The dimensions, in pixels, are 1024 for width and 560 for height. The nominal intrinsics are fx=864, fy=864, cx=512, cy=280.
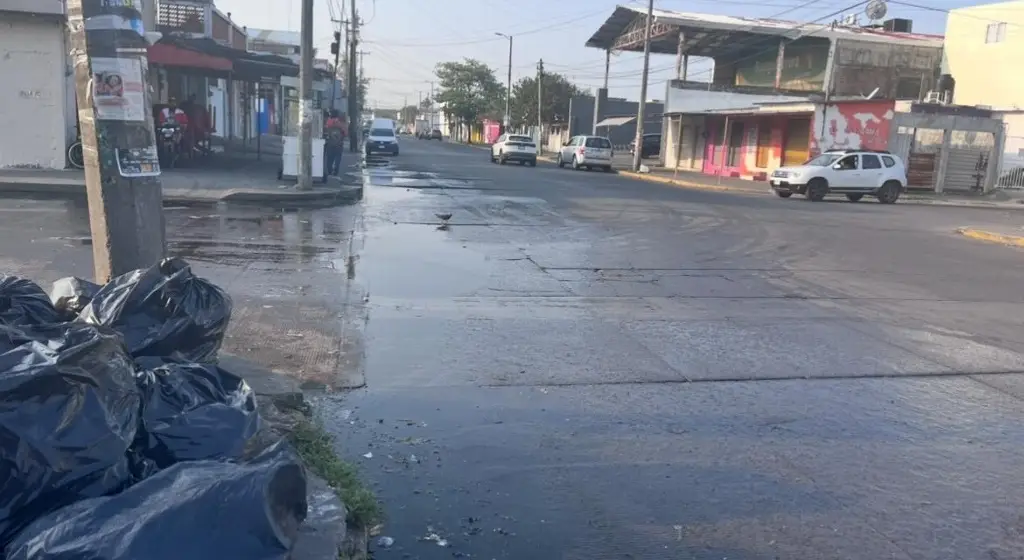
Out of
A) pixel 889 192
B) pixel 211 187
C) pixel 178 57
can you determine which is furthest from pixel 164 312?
pixel 889 192

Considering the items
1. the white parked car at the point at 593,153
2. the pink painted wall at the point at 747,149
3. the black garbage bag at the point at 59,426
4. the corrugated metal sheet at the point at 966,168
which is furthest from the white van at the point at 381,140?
the black garbage bag at the point at 59,426

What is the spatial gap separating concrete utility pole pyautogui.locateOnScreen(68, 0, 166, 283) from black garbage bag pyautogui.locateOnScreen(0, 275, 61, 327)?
0.99 metres

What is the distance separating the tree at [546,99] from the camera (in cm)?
7206

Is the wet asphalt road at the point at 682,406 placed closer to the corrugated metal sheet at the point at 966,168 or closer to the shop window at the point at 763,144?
the corrugated metal sheet at the point at 966,168

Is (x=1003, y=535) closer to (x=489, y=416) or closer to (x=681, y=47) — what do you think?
(x=489, y=416)

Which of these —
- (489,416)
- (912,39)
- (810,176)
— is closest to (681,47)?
(912,39)

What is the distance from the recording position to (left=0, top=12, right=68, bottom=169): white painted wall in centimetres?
1862

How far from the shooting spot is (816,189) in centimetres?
2642

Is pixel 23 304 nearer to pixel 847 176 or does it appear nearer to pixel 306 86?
pixel 306 86

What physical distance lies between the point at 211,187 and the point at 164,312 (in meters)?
14.5

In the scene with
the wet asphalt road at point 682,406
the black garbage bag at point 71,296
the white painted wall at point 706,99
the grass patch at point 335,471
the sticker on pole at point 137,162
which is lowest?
→ the wet asphalt road at point 682,406

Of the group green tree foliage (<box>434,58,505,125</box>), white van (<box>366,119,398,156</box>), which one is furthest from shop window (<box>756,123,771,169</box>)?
green tree foliage (<box>434,58,505,125</box>)

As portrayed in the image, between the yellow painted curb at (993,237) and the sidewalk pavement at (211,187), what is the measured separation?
515 inches

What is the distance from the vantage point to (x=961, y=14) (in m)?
39.3
